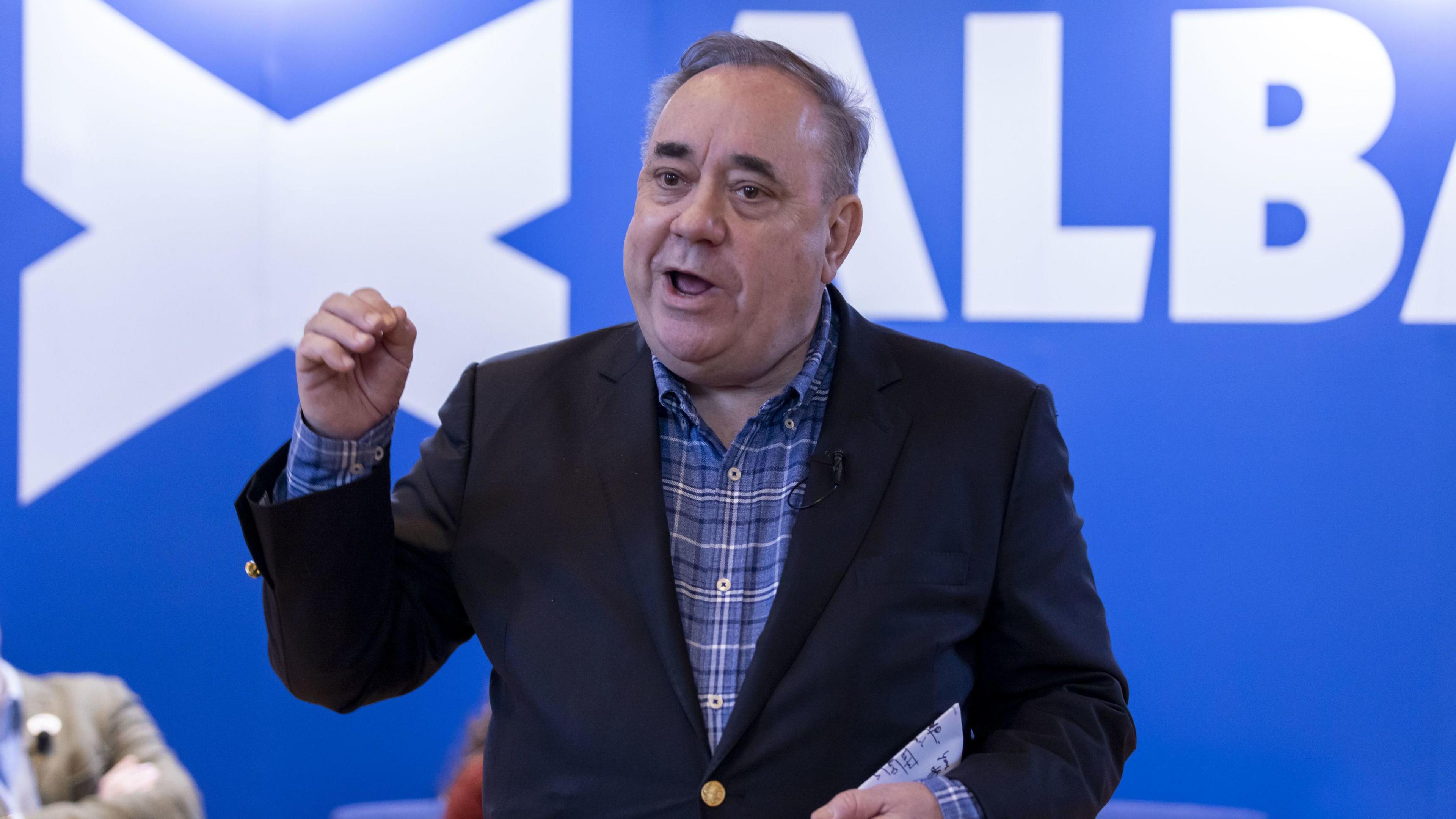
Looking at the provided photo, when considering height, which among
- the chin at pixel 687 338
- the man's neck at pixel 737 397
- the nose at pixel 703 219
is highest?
the nose at pixel 703 219

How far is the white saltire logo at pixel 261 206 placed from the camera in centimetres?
346

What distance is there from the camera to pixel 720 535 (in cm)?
164

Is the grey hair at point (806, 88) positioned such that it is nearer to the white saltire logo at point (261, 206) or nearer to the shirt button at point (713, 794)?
the shirt button at point (713, 794)

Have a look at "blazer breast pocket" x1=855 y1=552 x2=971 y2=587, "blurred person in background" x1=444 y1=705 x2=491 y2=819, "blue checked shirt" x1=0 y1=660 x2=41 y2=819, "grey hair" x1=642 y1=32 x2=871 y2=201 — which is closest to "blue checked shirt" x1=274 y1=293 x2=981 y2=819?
"blazer breast pocket" x1=855 y1=552 x2=971 y2=587

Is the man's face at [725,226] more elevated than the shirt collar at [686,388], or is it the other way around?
the man's face at [725,226]

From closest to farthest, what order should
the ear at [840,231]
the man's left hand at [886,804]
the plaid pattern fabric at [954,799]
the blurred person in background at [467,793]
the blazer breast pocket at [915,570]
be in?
the man's left hand at [886,804] < the plaid pattern fabric at [954,799] < the blazer breast pocket at [915,570] < the ear at [840,231] < the blurred person in background at [467,793]

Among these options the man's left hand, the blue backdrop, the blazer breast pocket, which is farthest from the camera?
the blue backdrop

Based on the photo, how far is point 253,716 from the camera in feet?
11.7

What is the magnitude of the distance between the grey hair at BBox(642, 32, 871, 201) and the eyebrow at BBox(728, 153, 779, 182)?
13cm

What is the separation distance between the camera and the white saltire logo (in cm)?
346

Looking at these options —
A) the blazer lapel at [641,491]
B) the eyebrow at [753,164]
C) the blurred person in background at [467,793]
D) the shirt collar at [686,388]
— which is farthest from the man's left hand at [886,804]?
the blurred person in background at [467,793]

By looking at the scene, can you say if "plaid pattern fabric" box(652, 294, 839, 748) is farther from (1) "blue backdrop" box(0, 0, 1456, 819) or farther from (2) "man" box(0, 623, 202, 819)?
(2) "man" box(0, 623, 202, 819)

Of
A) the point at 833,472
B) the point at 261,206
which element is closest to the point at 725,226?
the point at 833,472

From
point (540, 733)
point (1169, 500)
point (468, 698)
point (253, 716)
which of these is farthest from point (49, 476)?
point (1169, 500)
